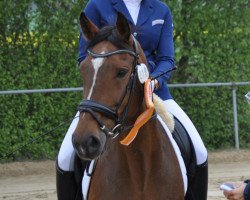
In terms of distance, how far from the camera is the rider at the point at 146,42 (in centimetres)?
541

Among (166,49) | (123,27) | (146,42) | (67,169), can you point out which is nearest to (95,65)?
(123,27)

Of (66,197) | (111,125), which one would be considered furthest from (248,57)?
(111,125)

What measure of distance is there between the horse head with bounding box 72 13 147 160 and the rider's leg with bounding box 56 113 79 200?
3.12ft

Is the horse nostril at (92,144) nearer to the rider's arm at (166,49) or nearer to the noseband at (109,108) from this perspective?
the noseband at (109,108)

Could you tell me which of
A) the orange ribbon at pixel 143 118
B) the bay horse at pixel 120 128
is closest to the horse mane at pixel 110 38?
the bay horse at pixel 120 128

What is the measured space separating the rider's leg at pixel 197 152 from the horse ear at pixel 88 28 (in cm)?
132

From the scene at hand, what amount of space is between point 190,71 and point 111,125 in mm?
8319

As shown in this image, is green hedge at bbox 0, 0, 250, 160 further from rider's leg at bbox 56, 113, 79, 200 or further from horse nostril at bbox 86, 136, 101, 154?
horse nostril at bbox 86, 136, 101, 154

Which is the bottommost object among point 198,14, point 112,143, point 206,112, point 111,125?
point 206,112

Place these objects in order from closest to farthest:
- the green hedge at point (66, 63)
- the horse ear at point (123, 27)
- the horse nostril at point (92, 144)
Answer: the horse nostril at point (92, 144) < the horse ear at point (123, 27) < the green hedge at point (66, 63)

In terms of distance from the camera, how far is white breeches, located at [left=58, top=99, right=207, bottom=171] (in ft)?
17.8

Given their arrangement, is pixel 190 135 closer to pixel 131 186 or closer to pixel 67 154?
pixel 131 186

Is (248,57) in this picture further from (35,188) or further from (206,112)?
(35,188)

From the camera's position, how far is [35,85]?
11430mm
